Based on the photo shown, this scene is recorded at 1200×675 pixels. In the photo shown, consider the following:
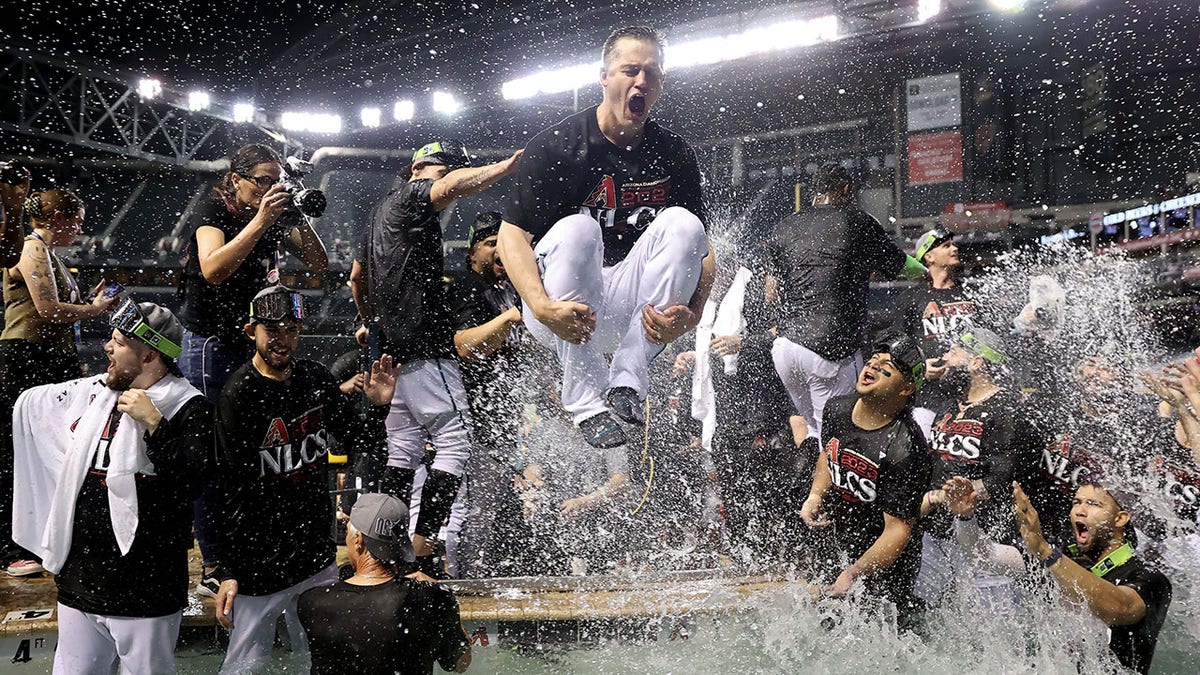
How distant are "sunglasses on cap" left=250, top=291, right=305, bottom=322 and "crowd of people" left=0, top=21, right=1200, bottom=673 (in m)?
0.02

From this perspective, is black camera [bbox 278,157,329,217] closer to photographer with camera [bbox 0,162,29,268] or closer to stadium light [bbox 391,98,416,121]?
photographer with camera [bbox 0,162,29,268]

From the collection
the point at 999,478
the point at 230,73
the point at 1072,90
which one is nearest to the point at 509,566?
the point at 999,478

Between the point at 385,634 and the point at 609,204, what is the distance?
1482 mm

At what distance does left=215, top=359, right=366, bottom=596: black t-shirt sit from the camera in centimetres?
300

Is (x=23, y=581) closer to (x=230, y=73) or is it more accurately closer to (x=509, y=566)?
(x=509, y=566)

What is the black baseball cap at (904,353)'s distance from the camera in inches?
134

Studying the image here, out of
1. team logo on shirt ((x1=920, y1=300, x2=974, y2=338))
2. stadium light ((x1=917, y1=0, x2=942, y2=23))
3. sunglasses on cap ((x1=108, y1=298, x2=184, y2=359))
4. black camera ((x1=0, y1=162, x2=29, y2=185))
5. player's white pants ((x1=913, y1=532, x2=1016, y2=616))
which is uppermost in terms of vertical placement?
stadium light ((x1=917, y1=0, x2=942, y2=23))


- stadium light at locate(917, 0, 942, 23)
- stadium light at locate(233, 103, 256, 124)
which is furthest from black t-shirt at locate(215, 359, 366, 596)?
stadium light at locate(233, 103, 256, 124)

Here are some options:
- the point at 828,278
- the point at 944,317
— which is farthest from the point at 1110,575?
the point at 944,317

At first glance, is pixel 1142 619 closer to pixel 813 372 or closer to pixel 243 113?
pixel 813 372

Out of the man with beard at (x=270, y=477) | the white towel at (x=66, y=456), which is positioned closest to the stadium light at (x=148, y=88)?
the white towel at (x=66, y=456)

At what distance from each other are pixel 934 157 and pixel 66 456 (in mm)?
12882

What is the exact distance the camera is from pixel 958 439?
3980mm

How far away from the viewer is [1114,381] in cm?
530
